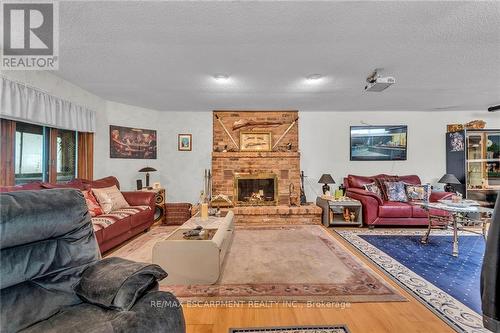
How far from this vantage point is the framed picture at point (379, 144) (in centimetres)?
538

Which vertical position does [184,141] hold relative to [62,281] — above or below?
above

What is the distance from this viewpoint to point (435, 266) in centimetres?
270

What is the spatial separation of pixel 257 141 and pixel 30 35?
3.90 m

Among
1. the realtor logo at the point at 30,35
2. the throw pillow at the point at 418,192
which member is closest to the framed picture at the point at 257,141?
the throw pillow at the point at 418,192

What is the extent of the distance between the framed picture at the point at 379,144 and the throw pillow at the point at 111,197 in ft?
16.0

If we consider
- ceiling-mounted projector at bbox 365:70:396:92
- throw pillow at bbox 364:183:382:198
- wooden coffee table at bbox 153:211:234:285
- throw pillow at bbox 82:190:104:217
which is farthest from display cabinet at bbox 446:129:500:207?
throw pillow at bbox 82:190:104:217

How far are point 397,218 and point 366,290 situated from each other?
8.74 ft

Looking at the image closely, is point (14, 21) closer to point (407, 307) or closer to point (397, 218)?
point (407, 307)

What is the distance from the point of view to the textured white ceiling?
1.89m

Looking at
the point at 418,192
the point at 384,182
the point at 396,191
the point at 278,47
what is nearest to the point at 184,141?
the point at 278,47

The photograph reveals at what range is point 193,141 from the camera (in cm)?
537

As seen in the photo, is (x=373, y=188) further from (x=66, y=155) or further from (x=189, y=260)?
(x=66, y=155)

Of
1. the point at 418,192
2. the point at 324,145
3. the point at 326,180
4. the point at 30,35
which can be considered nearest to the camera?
the point at 30,35

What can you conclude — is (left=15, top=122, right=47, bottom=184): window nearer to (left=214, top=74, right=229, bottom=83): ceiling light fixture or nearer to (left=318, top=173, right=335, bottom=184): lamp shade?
(left=214, top=74, right=229, bottom=83): ceiling light fixture
